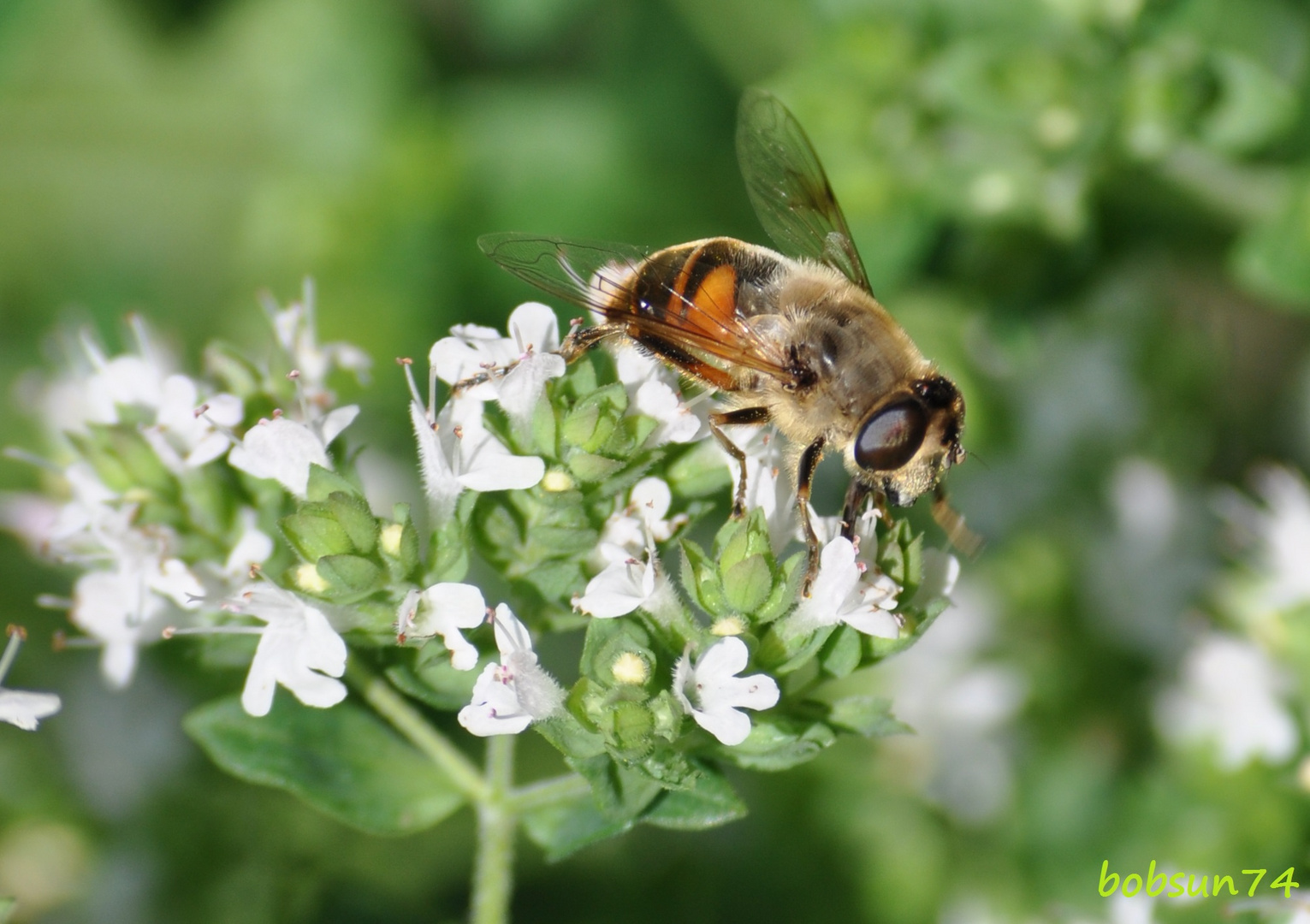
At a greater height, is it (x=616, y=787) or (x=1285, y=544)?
(x=1285, y=544)

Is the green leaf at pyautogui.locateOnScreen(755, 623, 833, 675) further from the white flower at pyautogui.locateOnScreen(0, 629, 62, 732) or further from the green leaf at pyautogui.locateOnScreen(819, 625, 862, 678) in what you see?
the white flower at pyautogui.locateOnScreen(0, 629, 62, 732)

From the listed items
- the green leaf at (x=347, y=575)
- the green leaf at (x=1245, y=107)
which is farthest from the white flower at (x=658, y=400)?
the green leaf at (x=1245, y=107)

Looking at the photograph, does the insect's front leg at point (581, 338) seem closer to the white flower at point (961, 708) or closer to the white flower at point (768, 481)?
the white flower at point (768, 481)

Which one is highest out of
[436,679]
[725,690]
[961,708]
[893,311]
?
[893,311]

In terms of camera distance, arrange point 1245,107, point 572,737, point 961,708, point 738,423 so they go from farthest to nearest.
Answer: point 961,708 < point 1245,107 < point 738,423 < point 572,737

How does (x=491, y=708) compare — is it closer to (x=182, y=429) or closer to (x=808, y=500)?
(x=808, y=500)

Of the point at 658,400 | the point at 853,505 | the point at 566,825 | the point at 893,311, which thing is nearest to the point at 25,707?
the point at 566,825
